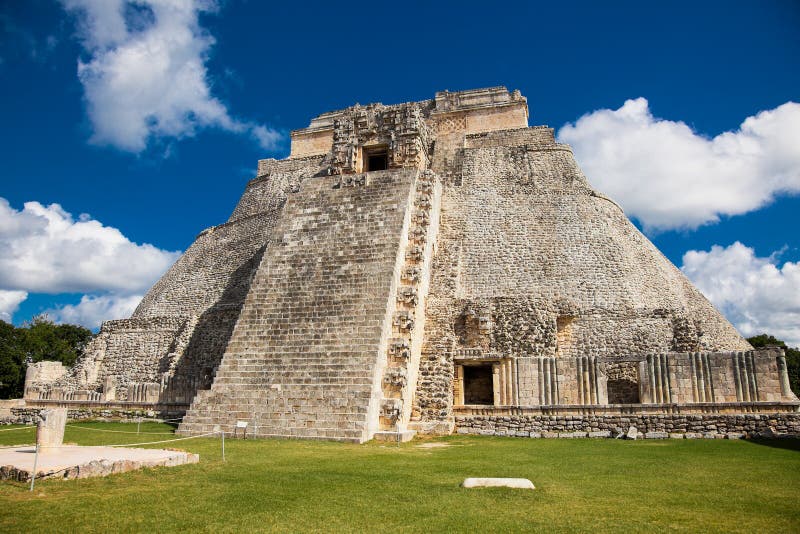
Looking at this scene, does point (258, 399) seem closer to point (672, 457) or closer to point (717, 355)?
point (672, 457)

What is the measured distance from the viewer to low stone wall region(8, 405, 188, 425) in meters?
16.0

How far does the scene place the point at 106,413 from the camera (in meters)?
16.7

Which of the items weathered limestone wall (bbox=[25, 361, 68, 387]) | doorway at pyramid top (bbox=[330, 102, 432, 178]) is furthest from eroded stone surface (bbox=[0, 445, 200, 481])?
weathered limestone wall (bbox=[25, 361, 68, 387])

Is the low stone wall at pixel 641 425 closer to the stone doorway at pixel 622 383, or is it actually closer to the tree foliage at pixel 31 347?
the stone doorway at pixel 622 383

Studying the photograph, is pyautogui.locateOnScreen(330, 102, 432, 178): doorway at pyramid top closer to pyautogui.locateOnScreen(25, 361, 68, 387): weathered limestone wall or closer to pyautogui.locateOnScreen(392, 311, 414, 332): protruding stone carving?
pyautogui.locateOnScreen(392, 311, 414, 332): protruding stone carving

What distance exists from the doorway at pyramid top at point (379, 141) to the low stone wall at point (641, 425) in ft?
30.1

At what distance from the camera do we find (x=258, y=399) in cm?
1241

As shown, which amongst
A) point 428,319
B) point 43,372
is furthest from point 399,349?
point 43,372

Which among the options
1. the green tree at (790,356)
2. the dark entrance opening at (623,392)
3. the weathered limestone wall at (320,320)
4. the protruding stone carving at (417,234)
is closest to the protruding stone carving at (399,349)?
the weathered limestone wall at (320,320)

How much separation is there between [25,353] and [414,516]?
37.3m

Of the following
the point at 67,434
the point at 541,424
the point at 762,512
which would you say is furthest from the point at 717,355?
the point at 67,434

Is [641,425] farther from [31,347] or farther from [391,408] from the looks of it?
[31,347]

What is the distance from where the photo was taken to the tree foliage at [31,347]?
33156 millimetres

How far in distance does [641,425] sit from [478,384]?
219 inches
